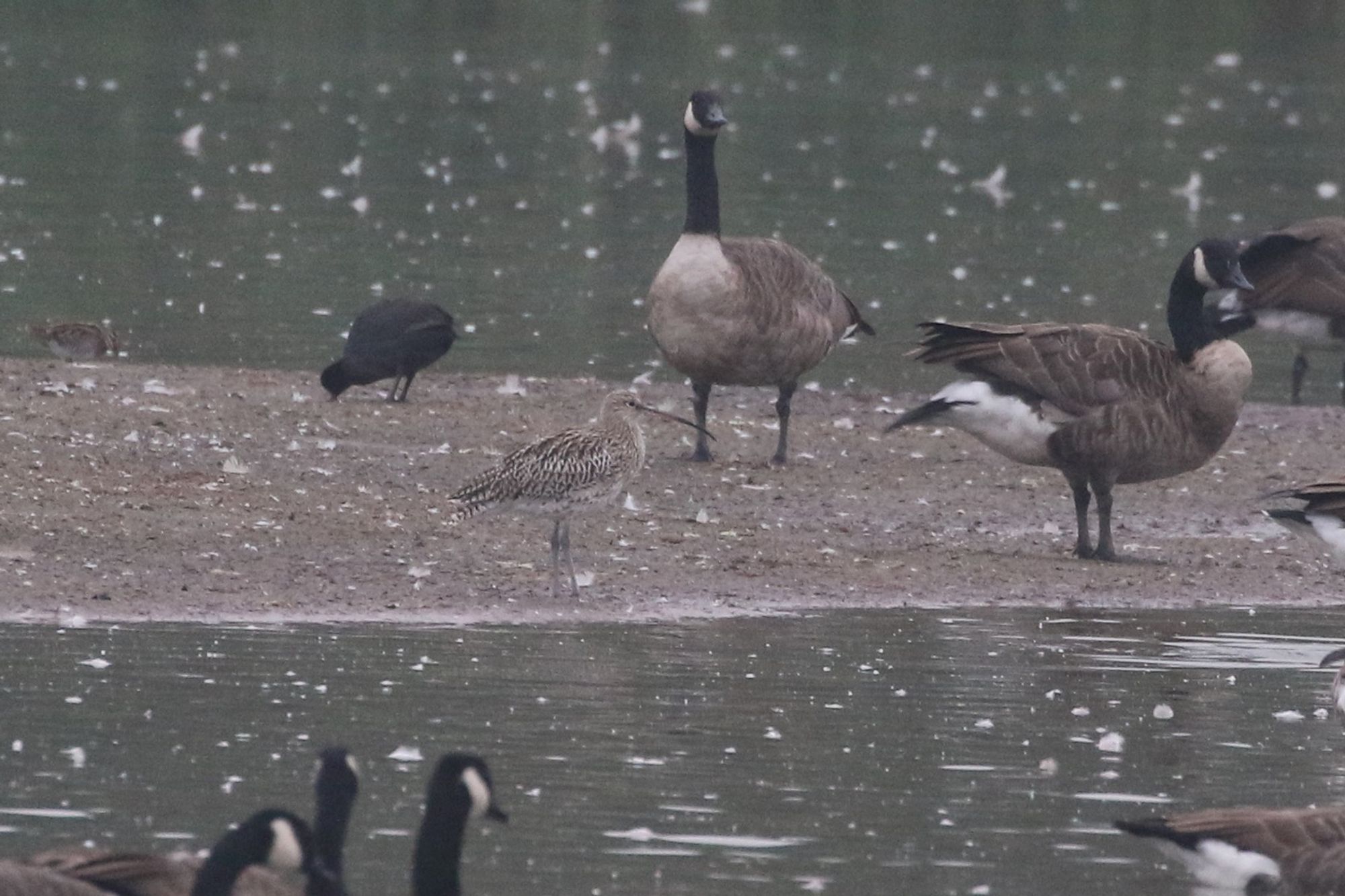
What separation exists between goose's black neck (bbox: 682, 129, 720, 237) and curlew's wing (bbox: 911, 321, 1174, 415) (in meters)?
2.40

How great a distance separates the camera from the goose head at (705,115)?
52.2 feet

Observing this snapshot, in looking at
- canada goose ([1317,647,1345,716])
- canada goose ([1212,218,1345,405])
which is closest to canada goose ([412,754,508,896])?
canada goose ([1317,647,1345,716])

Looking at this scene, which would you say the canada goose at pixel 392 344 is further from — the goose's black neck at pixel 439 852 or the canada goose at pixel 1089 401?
the goose's black neck at pixel 439 852

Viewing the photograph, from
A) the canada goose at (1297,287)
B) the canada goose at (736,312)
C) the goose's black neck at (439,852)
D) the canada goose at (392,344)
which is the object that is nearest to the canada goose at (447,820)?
the goose's black neck at (439,852)

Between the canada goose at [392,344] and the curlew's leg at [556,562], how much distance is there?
4.19 m

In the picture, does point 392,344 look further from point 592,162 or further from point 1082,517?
point 592,162

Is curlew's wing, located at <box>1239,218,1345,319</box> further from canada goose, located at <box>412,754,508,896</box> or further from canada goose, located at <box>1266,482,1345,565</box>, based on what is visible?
canada goose, located at <box>412,754,508,896</box>

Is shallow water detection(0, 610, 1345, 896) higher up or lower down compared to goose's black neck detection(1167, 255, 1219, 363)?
lower down

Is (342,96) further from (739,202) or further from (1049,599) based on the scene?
(1049,599)

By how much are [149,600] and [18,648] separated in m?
0.95

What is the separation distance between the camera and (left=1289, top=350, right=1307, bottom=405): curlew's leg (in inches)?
705

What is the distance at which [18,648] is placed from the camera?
9.88 m

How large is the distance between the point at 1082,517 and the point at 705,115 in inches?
162

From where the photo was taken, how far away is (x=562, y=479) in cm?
1122
